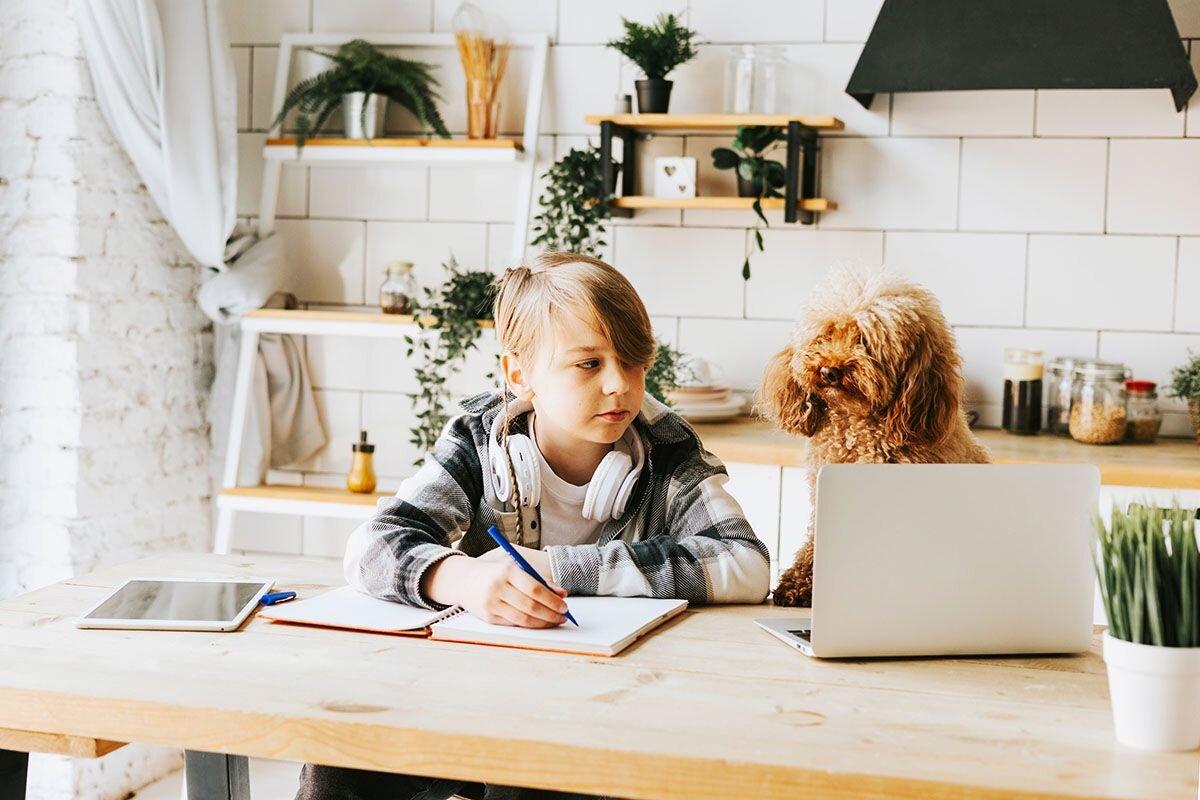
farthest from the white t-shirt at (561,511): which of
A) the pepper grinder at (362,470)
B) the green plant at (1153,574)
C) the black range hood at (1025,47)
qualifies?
the pepper grinder at (362,470)

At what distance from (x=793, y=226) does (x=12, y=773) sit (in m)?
2.28

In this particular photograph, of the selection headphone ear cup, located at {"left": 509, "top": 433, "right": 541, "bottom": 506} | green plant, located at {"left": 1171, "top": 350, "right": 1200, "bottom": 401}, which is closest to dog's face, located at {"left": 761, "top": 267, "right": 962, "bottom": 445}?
headphone ear cup, located at {"left": 509, "top": 433, "right": 541, "bottom": 506}

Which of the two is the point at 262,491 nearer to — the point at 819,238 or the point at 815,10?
the point at 819,238

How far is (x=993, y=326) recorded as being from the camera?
121 inches

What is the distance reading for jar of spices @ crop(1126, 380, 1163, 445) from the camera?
287cm

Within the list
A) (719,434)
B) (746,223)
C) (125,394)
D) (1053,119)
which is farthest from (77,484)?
(1053,119)

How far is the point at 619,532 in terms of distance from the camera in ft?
5.68

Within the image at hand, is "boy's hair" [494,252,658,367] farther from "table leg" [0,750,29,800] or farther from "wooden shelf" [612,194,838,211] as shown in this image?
"wooden shelf" [612,194,838,211]

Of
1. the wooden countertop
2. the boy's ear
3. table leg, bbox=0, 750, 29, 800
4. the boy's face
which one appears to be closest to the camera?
table leg, bbox=0, 750, 29, 800

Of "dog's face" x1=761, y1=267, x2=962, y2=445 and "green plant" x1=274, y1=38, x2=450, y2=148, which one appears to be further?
"green plant" x1=274, y1=38, x2=450, y2=148

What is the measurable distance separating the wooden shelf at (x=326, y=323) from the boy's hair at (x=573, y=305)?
138 cm

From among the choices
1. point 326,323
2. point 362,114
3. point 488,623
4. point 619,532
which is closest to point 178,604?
point 488,623

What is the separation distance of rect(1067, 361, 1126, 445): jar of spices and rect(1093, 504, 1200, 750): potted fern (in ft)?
6.12

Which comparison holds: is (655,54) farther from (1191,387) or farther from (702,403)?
(1191,387)
